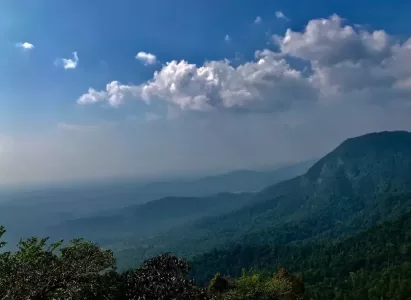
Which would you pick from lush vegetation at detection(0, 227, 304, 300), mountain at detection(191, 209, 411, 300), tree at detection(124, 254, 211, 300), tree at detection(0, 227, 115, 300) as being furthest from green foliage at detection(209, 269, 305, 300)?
mountain at detection(191, 209, 411, 300)

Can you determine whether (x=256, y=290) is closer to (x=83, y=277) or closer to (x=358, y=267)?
(x=83, y=277)

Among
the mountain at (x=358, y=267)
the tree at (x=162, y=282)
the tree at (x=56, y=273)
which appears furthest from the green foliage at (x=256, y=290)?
the mountain at (x=358, y=267)

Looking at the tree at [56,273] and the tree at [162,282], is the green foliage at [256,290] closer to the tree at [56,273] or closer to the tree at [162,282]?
the tree at [162,282]

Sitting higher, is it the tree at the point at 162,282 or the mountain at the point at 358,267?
the tree at the point at 162,282

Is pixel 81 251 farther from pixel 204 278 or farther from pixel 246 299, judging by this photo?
pixel 204 278

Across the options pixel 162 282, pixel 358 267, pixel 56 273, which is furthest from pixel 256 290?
pixel 358 267

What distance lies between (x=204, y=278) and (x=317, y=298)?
81.9 m

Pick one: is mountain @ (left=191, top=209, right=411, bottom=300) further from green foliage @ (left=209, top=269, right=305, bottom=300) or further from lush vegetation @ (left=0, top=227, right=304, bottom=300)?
lush vegetation @ (left=0, top=227, right=304, bottom=300)

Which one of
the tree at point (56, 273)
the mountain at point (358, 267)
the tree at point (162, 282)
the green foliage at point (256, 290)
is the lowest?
the mountain at point (358, 267)

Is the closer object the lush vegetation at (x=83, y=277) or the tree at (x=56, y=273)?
the tree at (x=56, y=273)

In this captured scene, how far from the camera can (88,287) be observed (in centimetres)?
1962

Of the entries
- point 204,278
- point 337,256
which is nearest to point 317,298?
point 337,256

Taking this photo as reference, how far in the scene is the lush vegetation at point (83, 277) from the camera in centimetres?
1914

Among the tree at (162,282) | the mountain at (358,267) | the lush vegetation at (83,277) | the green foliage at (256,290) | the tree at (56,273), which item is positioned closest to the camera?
the tree at (56,273)
